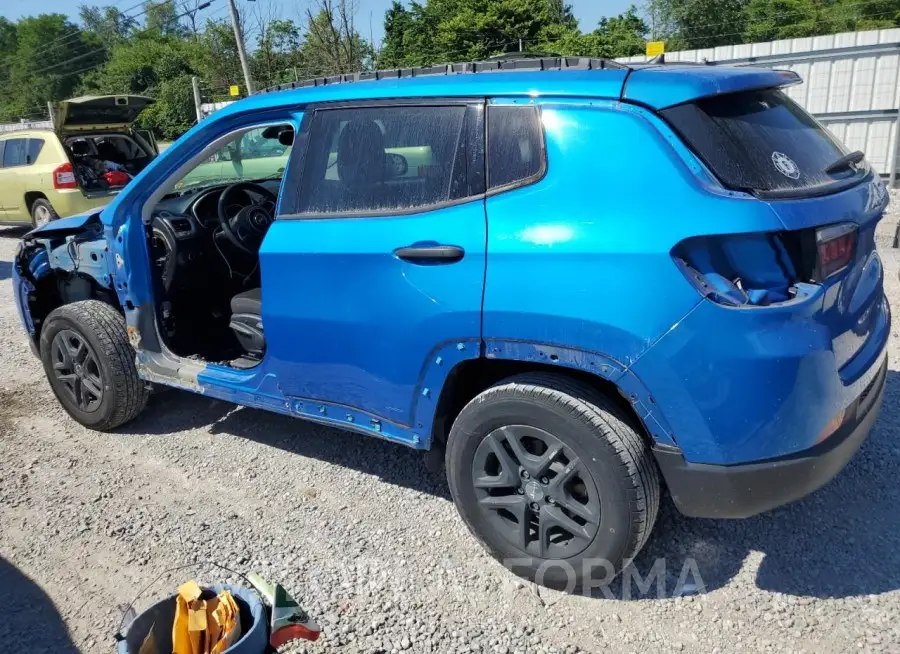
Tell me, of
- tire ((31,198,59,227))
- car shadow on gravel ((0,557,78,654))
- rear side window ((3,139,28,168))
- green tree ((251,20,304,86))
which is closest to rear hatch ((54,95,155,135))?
rear side window ((3,139,28,168))

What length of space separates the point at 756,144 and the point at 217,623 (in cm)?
237

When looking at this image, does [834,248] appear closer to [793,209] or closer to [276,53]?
[793,209]

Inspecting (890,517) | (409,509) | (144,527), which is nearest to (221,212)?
(144,527)

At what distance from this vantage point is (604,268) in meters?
2.28

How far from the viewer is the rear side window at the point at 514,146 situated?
2502 millimetres

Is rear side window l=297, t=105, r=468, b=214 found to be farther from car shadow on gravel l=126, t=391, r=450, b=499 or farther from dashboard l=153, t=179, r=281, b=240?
car shadow on gravel l=126, t=391, r=450, b=499

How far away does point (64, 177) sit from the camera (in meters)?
10.1

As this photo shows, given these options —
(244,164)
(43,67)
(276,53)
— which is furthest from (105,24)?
(244,164)

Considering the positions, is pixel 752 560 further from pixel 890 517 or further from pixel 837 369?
pixel 837 369

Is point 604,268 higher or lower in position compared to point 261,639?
higher

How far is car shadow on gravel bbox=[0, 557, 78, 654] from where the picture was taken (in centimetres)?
256

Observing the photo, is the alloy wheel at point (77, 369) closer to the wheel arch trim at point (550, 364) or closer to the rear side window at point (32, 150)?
the wheel arch trim at point (550, 364)

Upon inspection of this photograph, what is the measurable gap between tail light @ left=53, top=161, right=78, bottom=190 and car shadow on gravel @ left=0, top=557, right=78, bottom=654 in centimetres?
855

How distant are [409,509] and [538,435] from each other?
100 centimetres
